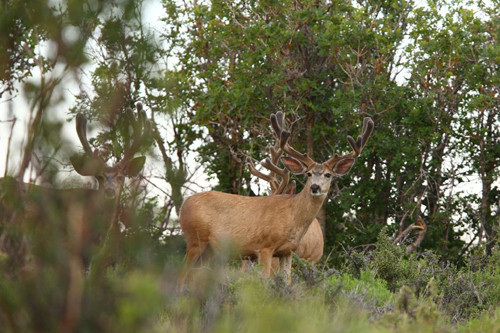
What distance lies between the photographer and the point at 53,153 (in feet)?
13.2

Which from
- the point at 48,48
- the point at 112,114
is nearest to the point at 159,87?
the point at 112,114

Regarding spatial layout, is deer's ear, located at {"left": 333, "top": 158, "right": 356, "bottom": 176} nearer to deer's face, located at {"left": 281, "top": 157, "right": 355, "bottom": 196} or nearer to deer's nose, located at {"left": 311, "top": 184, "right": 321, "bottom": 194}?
deer's face, located at {"left": 281, "top": 157, "right": 355, "bottom": 196}

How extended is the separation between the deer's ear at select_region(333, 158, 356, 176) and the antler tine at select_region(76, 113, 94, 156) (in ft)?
22.2

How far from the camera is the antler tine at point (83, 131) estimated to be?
394 centimetres

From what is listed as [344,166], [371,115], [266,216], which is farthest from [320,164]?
[371,115]

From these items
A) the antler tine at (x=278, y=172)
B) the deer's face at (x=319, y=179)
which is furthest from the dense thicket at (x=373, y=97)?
the deer's face at (x=319, y=179)

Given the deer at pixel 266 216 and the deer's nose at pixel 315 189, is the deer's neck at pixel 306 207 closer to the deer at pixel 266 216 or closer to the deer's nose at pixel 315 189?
the deer at pixel 266 216

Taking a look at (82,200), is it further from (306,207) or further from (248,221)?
(248,221)

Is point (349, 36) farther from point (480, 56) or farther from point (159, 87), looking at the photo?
point (159, 87)

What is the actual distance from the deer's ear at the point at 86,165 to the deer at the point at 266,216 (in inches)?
233

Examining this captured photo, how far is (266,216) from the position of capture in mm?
10383

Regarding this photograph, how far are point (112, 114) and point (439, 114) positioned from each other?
12545 millimetres

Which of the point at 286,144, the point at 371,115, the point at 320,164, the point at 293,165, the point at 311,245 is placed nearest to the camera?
the point at 320,164

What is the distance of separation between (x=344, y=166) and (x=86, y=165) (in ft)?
23.1
